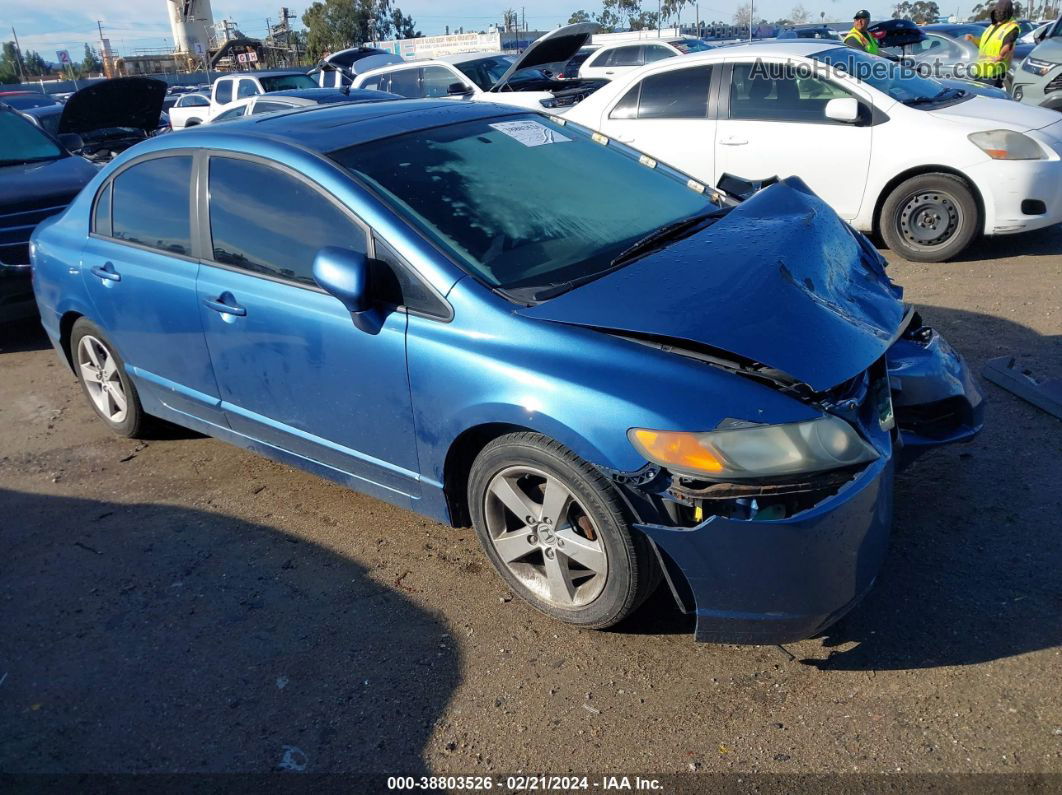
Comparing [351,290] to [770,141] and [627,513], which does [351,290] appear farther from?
[770,141]

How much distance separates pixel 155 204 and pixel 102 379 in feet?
4.03

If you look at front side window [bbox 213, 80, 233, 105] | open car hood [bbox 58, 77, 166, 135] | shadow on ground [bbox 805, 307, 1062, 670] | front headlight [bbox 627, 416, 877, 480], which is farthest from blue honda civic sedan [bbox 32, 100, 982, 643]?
front side window [bbox 213, 80, 233, 105]

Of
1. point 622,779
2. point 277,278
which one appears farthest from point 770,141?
point 622,779

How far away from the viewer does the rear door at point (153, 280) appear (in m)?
3.87

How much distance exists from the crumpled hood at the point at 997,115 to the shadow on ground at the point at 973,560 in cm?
311

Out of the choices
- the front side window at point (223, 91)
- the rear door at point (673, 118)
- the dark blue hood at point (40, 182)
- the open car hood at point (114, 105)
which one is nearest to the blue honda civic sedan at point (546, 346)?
the dark blue hood at point (40, 182)

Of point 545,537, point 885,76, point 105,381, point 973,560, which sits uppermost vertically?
point 885,76

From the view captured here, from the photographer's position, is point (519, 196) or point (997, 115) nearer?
point (519, 196)

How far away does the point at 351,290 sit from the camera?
297 cm

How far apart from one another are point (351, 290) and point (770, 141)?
16.7ft

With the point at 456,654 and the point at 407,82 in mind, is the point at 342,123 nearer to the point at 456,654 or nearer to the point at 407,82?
the point at 456,654

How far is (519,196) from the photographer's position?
3.43 m

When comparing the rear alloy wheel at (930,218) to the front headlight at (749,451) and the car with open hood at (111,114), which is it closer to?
the front headlight at (749,451)

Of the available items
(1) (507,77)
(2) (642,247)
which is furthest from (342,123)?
(1) (507,77)
